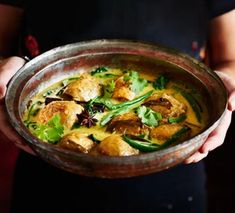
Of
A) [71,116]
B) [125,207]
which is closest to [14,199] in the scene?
[125,207]

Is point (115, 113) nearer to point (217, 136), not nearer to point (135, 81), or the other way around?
point (135, 81)

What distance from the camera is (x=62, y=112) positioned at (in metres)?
1.46

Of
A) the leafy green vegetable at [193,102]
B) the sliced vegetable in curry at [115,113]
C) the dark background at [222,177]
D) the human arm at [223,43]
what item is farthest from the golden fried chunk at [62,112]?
the dark background at [222,177]

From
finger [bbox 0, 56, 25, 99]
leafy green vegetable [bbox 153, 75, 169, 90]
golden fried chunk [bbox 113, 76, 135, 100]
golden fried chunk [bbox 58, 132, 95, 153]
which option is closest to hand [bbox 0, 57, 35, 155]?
finger [bbox 0, 56, 25, 99]

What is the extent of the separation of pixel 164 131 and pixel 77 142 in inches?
10.0

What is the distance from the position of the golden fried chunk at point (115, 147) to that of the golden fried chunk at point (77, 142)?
0.03 m

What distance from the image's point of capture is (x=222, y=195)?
3.00m

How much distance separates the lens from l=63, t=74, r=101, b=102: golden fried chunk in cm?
156

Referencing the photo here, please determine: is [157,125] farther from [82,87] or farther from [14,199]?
[14,199]

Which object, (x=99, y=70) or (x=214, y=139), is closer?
(x=214, y=139)

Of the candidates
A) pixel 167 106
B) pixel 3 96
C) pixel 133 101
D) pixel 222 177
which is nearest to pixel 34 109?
pixel 3 96

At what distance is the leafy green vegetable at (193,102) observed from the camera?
152cm

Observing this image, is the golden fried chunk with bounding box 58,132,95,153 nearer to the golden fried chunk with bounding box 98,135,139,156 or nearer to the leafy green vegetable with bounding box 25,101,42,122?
the golden fried chunk with bounding box 98,135,139,156

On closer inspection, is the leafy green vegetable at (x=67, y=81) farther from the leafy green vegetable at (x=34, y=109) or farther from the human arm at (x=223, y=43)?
the human arm at (x=223, y=43)
